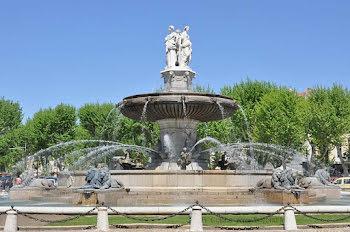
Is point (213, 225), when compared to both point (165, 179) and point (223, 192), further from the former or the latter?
point (165, 179)

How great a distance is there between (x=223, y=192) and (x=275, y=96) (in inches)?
998

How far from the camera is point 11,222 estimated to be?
34.7ft

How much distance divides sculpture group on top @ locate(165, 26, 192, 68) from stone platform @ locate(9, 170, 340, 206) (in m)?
6.83

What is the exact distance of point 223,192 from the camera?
50.8 feet

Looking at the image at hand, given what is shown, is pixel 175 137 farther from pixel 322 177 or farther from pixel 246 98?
pixel 246 98

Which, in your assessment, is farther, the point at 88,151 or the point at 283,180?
the point at 88,151

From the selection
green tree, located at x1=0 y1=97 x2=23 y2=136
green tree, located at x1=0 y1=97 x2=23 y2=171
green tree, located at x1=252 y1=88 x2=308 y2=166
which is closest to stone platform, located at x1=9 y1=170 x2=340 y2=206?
green tree, located at x1=252 y1=88 x2=308 y2=166

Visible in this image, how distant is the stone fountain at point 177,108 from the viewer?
19234 millimetres

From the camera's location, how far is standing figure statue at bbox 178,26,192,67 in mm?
22016

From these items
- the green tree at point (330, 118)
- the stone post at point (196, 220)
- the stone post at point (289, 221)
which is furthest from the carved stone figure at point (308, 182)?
the green tree at point (330, 118)

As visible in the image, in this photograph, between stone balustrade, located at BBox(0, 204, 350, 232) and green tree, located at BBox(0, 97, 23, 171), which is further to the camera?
green tree, located at BBox(0, 97, 23, 171)

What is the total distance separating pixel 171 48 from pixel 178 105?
404cm

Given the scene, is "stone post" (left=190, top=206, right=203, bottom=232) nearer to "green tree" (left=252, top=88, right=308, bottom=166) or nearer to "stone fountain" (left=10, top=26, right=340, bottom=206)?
"stone fountain" (left=10, top=26, right=340, bottom=206)

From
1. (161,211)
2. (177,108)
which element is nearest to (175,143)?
(177,108)
